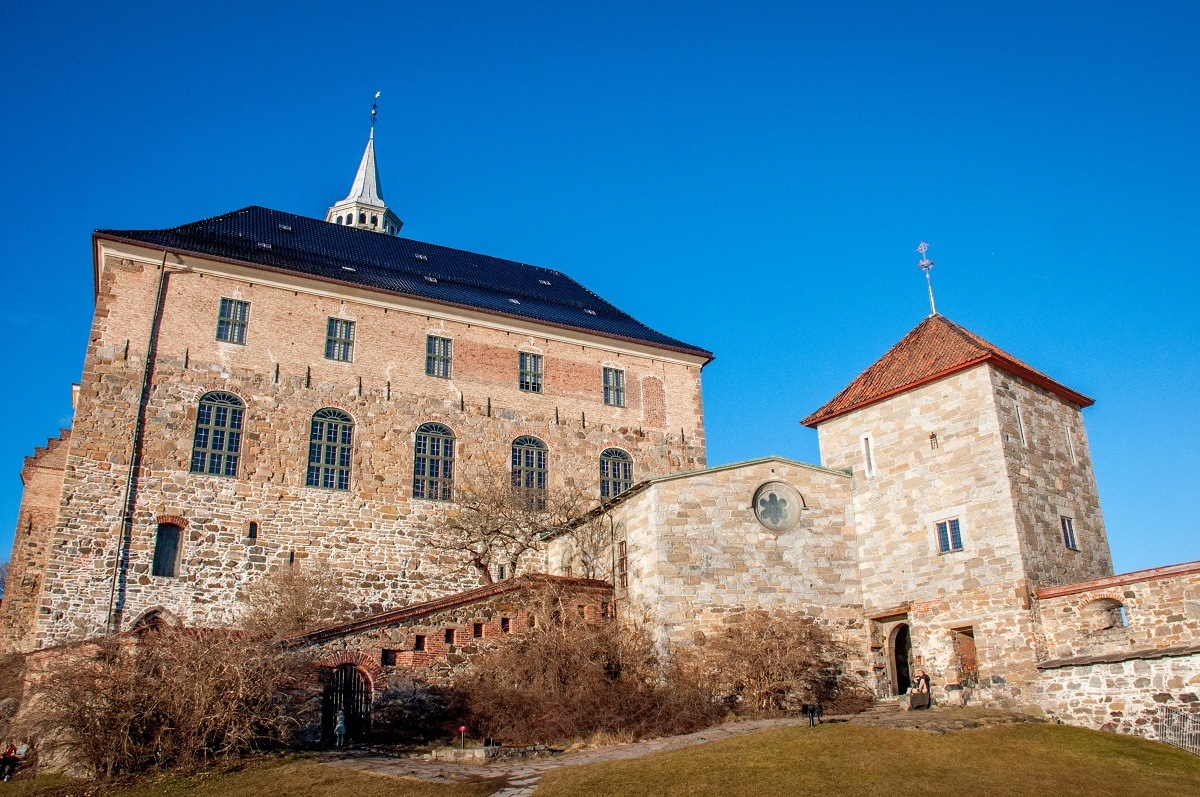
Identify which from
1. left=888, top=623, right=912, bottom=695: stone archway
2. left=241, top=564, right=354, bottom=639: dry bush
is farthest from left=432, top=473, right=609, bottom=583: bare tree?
left=888, top=623, right=912, bottom=695: stone archway

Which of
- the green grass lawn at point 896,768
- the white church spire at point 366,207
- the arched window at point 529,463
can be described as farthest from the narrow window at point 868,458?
the white church spire at point 366,207

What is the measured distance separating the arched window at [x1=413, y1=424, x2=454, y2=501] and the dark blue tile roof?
4.10 m

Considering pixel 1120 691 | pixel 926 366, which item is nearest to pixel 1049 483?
pixel 926 366

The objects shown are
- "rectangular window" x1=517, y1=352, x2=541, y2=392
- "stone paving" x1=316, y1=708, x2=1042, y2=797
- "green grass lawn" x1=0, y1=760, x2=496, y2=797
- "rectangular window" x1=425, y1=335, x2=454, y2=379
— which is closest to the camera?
"green grass lawn" x1=0, y1=760, x2=496, y2=797

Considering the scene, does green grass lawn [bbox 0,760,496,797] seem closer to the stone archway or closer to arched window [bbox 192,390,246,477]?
→ arched window [bbox 192,390,246,477]

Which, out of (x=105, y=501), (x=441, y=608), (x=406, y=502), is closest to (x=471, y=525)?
(x=406, y=502)

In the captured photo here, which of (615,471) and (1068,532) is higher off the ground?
(615,471)

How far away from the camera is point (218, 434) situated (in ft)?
83.8

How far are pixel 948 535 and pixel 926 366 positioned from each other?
4.03 m

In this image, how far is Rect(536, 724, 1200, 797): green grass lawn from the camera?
13.0 metres

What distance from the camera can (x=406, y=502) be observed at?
2711 cm

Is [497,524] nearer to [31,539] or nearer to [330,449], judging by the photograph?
[330,449]

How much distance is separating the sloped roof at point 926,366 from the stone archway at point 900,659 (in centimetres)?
537

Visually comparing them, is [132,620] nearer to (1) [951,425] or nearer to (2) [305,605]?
(2) [305,605]
